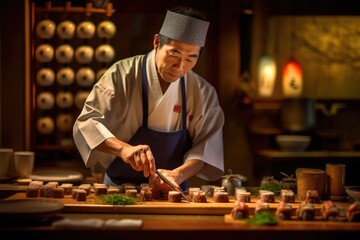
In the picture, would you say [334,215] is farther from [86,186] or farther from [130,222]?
[86,186]

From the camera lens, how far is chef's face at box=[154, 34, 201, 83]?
4.53 metres

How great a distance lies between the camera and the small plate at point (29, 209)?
3273mm

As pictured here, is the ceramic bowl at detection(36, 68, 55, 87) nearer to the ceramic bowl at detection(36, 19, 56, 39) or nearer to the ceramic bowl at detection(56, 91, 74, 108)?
the ceramic bowl at detection(56, 91, 74, 108)

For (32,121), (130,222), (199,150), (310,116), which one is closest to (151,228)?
(130,222)

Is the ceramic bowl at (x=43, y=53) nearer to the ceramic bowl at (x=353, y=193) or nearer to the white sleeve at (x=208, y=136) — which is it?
the white sleeve at (x=208, y=136)

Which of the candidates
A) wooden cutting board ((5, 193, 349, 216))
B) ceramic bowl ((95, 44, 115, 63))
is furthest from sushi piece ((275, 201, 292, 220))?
ceramic bowl ((95, 44, 115, 63))

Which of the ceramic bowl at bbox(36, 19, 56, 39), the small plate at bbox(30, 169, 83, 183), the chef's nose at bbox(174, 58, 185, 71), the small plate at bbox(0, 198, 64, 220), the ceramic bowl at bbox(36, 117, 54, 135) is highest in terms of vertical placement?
the ceramic bowl at bbox(36, 19, 56, 39)

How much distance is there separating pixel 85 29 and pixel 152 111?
3.18 metres

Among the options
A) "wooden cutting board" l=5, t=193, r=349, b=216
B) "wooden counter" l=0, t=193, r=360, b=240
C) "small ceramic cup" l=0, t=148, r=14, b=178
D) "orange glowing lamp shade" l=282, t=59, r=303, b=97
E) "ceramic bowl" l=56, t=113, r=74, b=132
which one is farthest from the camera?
"orange glowing lamp shade" l=282, t=59, r=303, b=97

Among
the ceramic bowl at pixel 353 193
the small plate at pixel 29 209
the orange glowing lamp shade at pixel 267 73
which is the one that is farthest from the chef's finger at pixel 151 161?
the orange glowing lamp shade at pixel 267 73

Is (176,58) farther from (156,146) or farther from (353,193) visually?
(353,193)

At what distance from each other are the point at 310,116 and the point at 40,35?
5.55 m

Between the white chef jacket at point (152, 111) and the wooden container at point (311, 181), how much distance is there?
33.9 inches

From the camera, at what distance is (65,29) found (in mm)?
7727
